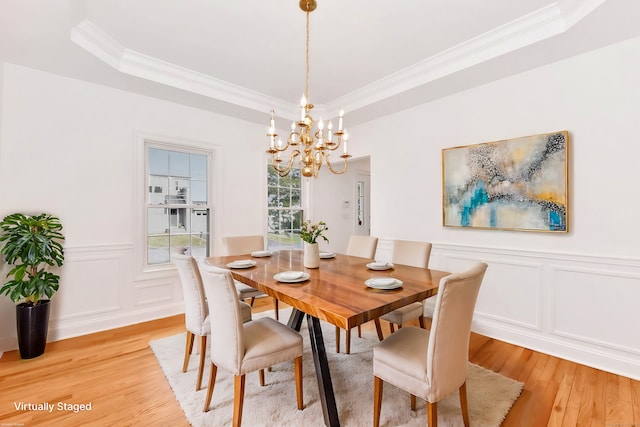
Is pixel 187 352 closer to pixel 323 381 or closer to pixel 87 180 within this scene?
pixel 323 381

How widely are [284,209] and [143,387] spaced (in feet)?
10.3

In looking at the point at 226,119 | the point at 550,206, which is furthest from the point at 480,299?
the point at 226,119

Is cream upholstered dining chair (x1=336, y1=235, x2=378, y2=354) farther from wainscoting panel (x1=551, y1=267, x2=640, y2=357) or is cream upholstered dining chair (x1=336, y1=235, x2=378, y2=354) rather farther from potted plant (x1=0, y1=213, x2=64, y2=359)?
potted plant (x1=0, y1=213, x2=64, y2=359)

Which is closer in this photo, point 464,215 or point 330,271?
point 330,271

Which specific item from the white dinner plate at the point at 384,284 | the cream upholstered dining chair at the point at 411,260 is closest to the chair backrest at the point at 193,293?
the white dinner plate at the point at 384,284

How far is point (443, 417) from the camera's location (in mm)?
1811

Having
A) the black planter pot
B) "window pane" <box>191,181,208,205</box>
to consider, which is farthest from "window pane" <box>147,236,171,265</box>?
the black planter pot

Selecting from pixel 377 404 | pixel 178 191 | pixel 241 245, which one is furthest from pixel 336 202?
pixel 377 404

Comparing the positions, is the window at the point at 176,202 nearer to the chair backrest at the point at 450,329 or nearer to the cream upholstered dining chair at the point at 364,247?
the cream upholstered dining chair at the point at 364,247

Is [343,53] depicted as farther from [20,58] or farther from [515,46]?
[20,58]

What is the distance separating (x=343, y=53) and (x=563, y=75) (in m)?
2.03

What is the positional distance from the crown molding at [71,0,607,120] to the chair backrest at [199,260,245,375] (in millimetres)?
2451

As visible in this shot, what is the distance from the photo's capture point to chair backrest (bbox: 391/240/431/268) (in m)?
2.74

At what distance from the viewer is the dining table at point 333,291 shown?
1.48 meters
